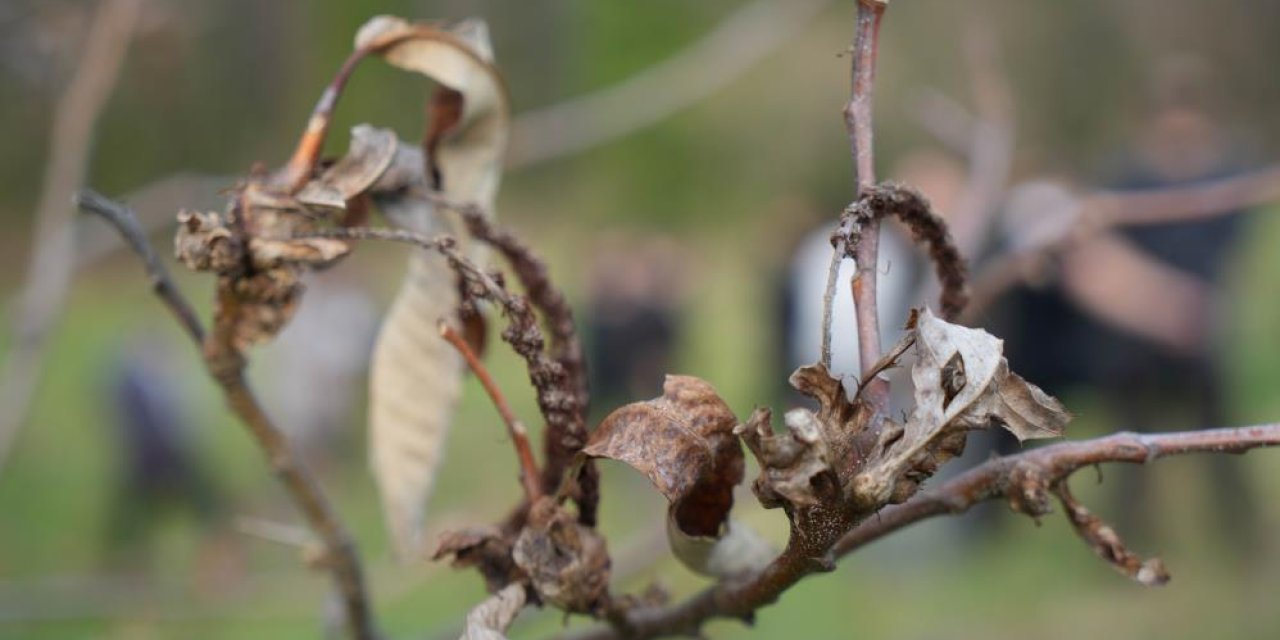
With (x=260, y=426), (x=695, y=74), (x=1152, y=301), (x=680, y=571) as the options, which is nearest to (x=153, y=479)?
(x=680, y=571)

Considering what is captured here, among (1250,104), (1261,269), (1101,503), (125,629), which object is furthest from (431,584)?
(1250,104)

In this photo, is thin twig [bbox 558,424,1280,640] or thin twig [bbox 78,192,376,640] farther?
thin twig [bbox 78,192,376,640]

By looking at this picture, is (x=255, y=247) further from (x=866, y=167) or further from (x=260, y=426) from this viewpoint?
(x=866, y=167)

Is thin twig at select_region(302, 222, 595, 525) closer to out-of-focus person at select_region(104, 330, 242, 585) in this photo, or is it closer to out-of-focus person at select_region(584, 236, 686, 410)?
out-of-focus person at select_region(104, 330, 242, 585)

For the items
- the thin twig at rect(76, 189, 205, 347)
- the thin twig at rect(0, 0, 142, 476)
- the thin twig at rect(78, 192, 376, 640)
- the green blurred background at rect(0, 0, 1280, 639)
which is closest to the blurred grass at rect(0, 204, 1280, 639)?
the green blurred background at rect(0, 0, 1280, 639)

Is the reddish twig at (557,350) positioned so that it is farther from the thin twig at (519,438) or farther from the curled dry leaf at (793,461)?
the curled dry leaf at (793,461)

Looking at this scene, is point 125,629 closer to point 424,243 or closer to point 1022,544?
point 1022,544
